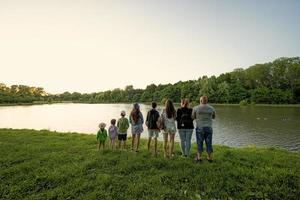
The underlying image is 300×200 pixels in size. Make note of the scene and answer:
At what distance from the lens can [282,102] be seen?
87.5 m

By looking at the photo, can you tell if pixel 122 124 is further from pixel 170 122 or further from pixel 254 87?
pixel 254 87

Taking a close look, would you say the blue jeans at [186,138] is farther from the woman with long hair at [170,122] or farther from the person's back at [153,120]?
the person's back at [153,120]

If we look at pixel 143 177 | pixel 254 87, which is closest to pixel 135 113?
pixel 143 177

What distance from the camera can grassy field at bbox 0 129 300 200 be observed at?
5648 millimetres

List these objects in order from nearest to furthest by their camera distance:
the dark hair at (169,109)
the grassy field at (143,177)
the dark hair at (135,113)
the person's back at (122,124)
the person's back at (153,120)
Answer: the grassy field at (143,177), the dark hair at (169,109), the person's back at (153,120), the dark hair at (135,113), the person's back at (122,124)

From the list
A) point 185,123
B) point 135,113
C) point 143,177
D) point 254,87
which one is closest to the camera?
point 143,177

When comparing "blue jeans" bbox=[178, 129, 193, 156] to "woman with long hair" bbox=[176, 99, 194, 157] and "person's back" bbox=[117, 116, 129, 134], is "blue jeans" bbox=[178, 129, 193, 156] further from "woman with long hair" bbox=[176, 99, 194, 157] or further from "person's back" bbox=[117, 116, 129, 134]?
"person's back" bbox=[117, 116, 129, 134]

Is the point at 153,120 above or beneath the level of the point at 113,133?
above

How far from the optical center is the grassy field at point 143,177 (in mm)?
5648

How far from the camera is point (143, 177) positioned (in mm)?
6719

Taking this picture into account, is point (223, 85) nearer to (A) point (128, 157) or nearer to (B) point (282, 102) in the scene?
(B) point (282, 102)

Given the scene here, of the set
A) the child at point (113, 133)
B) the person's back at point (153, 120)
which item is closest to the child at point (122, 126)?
the child at point (113, 133)

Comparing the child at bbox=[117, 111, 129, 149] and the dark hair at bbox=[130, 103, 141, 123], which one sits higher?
the dark hair at bbox=[130, 103, 141, 123]

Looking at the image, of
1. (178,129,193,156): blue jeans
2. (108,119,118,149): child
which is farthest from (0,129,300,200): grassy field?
(108,119,118,149): child
